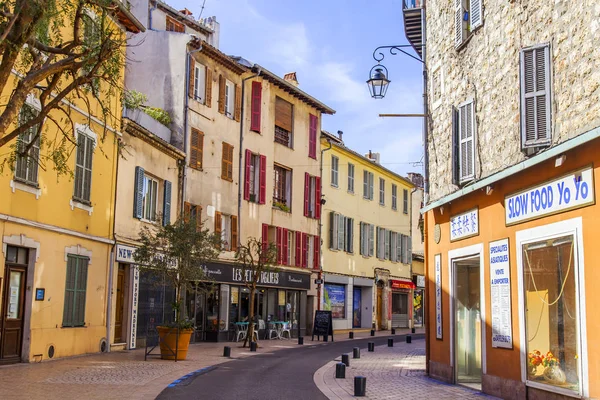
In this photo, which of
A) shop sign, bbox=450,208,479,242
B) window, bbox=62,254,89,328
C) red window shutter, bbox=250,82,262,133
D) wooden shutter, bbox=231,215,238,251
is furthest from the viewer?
red window shutter, bbox=250,82,262,133

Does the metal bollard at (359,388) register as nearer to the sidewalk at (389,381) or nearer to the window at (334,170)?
the sidewalk at (389,381)

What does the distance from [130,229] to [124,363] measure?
5.93 m

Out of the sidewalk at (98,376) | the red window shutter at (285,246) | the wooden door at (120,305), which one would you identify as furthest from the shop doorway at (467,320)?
the red window shutter at (285,246)

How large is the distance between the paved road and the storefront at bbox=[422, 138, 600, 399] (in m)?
3.00

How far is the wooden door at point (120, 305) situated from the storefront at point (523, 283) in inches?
391

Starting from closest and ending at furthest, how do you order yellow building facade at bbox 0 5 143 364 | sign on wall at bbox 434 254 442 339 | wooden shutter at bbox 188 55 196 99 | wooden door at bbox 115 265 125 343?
sign on wall at bbox 434 254 442 339, yellow building facade at bbox 0 5 143 364, wooden door at bbox 115 265 125 343, wooden shutter at bbox 188 55 196 99

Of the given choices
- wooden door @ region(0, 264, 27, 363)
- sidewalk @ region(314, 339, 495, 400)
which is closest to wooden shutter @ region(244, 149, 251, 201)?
sidewalk @ region(314, 339, 495, 400)

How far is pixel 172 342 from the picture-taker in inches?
724

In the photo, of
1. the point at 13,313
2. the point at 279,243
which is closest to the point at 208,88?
the point at 279,243

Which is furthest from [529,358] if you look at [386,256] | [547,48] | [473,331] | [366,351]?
[386,256]

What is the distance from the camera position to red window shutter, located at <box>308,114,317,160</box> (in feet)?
116

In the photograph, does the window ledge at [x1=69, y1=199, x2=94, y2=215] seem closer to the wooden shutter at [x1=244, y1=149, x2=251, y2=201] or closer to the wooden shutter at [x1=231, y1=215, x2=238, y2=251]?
the wooden shutter at [x1=231, y1=215, x2=238, y2=251]

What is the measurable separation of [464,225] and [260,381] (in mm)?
4884

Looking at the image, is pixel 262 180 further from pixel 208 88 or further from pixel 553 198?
pixel 553 198
